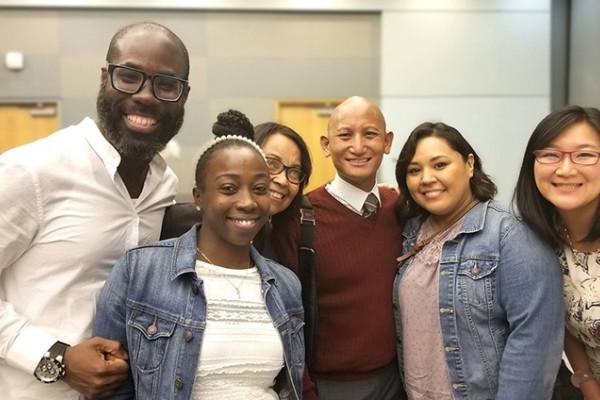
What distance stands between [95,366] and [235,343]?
36 centimetres

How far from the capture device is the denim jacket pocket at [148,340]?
1.39 m

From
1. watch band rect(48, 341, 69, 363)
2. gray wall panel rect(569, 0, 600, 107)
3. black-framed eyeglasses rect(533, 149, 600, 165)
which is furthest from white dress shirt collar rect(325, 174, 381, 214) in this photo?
gray wall panel rect(569, 0, 600, 107)

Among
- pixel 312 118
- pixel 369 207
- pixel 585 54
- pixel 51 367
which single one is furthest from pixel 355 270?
pixel 585 54

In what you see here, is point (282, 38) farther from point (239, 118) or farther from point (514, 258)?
point (514, 258)

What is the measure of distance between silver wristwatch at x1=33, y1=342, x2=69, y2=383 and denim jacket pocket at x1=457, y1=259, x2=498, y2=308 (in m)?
1.17

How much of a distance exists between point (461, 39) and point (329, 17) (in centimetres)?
152

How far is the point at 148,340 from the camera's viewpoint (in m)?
1.39

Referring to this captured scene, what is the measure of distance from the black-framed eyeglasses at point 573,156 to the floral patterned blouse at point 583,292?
0.31 meters

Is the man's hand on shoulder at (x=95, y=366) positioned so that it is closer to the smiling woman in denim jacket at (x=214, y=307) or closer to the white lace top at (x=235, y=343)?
the smiling woman in denim jacket at (x=214, y=307)

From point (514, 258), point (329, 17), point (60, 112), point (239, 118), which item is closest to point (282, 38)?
point (329, 17)

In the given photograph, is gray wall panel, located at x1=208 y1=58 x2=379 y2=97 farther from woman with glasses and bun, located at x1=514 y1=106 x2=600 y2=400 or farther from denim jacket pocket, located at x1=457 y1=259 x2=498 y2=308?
denim jacket pocket, located at x1=457 y1=259 x2=498 y2=308

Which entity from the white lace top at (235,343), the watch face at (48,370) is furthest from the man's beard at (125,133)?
the watch face at (48,370)

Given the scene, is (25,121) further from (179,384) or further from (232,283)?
(179,384)

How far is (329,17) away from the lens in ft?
19.6
